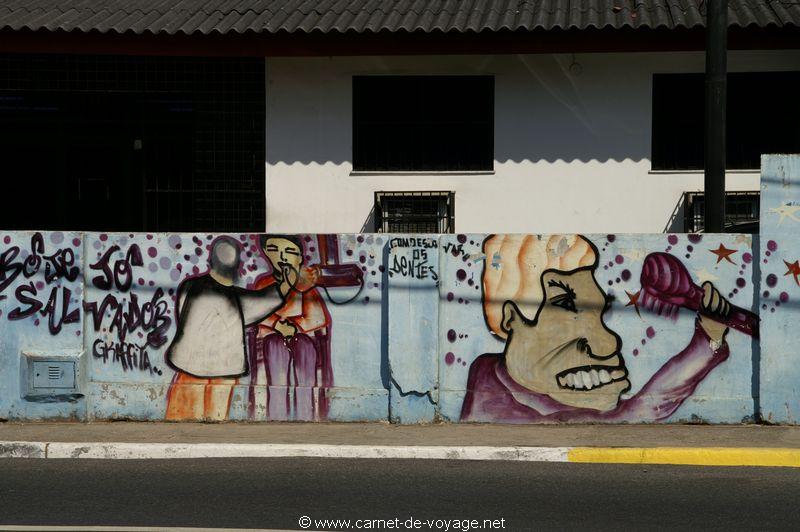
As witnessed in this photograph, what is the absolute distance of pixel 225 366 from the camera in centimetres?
891

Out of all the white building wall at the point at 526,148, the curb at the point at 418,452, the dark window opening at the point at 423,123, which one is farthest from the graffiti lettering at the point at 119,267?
the dark window opening at the point at 423,123

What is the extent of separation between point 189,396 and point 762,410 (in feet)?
16.9

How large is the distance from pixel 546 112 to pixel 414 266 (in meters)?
4.59

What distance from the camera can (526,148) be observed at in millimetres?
12508

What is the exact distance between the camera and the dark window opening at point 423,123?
12.7 meters

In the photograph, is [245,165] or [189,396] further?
[245,165]

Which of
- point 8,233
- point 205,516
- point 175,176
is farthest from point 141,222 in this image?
point 205,516

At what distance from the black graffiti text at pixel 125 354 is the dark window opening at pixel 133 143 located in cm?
422

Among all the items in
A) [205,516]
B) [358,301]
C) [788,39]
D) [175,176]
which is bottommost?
[205,516]

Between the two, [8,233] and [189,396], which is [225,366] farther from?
[8,233]

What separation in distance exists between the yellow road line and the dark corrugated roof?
5.37 metres

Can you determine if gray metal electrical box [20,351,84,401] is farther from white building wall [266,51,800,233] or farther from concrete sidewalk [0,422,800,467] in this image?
white building wall [266,51,800,233]

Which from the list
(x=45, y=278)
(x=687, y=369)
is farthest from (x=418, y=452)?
(x=45, y=278)

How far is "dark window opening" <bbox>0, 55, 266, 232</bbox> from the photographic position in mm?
12922
